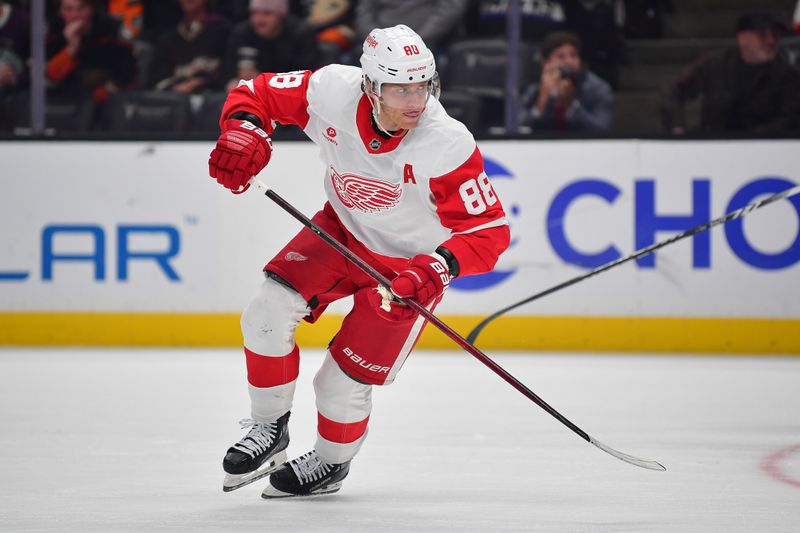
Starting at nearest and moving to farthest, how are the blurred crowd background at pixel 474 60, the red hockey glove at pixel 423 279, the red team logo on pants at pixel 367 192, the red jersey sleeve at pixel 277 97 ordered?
the red hockey glove at pixel 423 279 → the red team logo on pants at pixel 367 192 → the red jersey sleeve at pixel 277 97 → the blurred crowd background at pixel 474 60

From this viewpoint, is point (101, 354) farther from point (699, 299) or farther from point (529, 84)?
point (699, 299)

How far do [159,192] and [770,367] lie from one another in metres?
2.93

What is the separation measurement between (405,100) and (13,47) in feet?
13.2

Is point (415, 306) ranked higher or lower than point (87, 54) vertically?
lower

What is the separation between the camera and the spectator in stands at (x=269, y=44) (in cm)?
644

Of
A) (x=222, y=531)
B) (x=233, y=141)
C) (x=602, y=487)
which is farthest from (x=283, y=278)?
(x=602, y=487)

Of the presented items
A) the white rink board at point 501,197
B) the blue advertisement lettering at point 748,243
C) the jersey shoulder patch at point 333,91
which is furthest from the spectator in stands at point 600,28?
the jersey shoulder patch at point 333,91

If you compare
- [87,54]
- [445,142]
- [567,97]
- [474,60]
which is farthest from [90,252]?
[445,142]

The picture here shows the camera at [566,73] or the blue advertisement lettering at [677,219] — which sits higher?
the camera at [566,73]

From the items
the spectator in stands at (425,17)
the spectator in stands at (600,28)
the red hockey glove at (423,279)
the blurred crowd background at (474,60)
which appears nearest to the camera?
the red hockey glove at (423,279)

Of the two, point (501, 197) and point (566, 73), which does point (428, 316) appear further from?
point (566, 73)

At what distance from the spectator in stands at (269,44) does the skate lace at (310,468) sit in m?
3.44

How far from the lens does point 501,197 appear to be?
6070 mm

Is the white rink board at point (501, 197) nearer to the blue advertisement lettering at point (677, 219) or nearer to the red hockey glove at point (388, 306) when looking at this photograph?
the blue advertisement lettering at point (677, 219)
